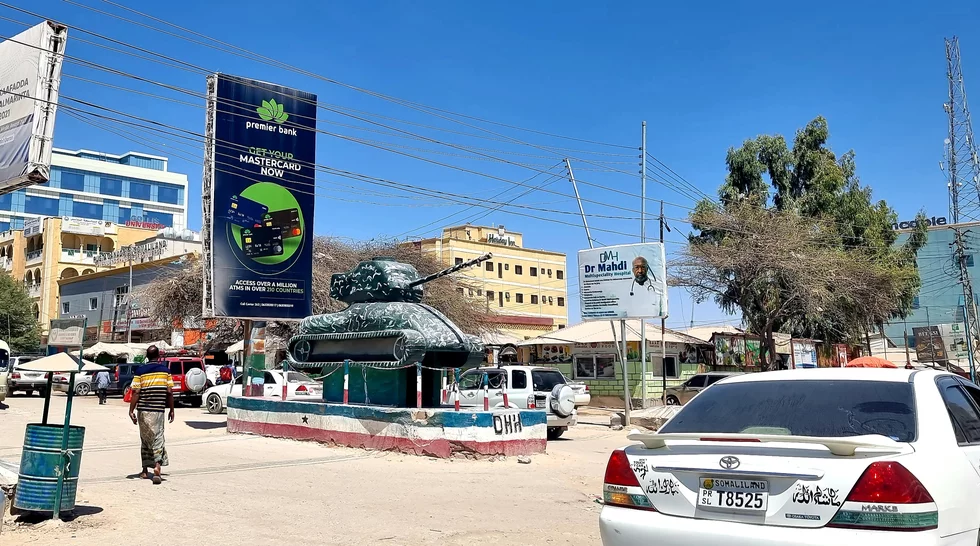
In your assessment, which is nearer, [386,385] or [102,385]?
[386,385]

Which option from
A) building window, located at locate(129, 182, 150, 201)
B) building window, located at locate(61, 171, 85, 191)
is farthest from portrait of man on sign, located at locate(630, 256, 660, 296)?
building window, located at locate(129, 182, 150, 201)

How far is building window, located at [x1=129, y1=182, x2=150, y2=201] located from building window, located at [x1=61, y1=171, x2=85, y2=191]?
21.4 ft

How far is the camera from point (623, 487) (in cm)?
458

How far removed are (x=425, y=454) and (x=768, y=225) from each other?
1029 inches

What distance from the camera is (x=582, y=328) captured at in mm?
35094

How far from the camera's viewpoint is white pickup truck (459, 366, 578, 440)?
61.4ft

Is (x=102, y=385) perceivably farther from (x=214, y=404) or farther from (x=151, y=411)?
(x=151, y=411)

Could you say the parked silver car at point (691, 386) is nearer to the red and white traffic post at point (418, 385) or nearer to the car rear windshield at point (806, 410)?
the red and white traffic post at point (418, 385)

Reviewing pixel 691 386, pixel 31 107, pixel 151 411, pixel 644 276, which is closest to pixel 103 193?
pixel 691 386

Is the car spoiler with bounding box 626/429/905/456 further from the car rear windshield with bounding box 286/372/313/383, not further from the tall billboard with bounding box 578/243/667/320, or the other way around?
the car rear windshield with bounding box 286/372/313/383

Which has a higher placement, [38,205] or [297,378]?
[38,205]

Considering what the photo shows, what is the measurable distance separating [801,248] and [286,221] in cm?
2363

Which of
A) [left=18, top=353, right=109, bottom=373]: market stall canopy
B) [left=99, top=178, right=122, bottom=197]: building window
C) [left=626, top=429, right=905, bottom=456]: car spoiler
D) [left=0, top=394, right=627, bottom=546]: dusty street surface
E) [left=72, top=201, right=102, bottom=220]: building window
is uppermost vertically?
[left=99, top=178, right=122, bottom=197]: building window

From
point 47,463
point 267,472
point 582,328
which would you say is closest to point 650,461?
point 47,463
